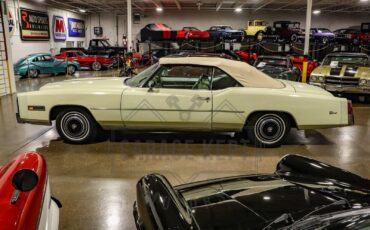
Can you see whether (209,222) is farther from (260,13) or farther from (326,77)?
(260,13)

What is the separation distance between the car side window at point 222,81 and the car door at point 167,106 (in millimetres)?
93

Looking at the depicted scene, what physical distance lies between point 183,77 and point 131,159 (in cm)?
184

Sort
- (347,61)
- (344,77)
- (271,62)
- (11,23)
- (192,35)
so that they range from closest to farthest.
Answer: (344,77), (347,61), (271,62), (11,23), (192,35)

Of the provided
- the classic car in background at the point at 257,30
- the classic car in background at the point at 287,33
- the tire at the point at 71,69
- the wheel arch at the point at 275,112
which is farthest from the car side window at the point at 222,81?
the classic car in background at the point at 287,33

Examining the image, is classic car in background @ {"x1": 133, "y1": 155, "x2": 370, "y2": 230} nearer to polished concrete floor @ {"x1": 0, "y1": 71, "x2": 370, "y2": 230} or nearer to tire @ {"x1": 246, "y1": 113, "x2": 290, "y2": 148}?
polished concrete floor @ {"x1": 0, "y1": 71, "x2": 370, "y2": 230}

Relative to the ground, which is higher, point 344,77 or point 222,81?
point 222,81

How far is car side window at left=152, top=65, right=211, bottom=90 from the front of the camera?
4.80 metres

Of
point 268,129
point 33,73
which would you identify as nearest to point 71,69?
point 33,73

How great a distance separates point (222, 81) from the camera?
4.80 metres

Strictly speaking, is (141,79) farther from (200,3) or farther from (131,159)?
(200,3)

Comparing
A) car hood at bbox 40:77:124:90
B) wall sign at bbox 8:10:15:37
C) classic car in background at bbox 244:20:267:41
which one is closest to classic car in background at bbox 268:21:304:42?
classic car in background at bbox 244:20:267:41

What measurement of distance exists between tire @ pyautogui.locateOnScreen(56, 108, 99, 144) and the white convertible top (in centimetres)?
145

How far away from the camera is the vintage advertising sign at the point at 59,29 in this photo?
66.9ft

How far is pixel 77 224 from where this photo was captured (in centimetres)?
278
